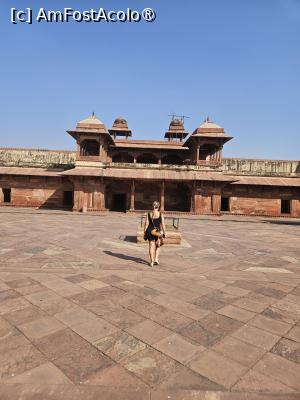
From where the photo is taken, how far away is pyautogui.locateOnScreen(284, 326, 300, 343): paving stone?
2844 millimetres

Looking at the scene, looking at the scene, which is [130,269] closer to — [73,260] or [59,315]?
[73,260]

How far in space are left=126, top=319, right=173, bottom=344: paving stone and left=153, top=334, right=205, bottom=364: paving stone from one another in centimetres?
7

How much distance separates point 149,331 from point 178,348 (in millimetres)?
419

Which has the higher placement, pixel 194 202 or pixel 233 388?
pixel 194 202

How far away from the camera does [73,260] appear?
18.9 feet

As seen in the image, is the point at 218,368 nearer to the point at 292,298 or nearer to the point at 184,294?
the point at 184,294

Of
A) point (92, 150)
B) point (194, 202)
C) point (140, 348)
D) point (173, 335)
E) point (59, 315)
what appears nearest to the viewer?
point (140, 348)

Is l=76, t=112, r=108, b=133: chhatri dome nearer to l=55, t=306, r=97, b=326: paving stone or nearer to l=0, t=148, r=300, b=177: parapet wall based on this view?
l=0, t=148, r=300, b=177: parapet wall

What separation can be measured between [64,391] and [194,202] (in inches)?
738

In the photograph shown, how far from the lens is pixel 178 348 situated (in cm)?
257

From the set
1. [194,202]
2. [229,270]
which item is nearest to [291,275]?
[229,270]

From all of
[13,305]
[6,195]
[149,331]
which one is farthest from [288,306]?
[6,195]

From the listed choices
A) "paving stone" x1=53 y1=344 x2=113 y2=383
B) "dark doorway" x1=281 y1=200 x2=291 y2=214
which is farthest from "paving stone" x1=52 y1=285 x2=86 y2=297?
"dark doorway" x1=281 y1=200 x2=291 y2=214

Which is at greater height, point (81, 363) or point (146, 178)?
point (146, 178)
